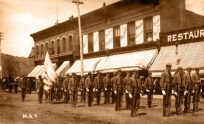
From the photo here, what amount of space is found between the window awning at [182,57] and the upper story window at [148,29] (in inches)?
67.6

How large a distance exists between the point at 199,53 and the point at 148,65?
4.11 metres

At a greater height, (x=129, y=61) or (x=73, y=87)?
(x=129, y=61)

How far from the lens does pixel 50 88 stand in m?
21.0

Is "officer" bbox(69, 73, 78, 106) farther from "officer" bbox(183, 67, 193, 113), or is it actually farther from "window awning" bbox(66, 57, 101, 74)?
"window awning" bbox(66, 57, 101, 74)

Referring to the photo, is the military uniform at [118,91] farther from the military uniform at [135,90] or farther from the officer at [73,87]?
the officer at [73,87]

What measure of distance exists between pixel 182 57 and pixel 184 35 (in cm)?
177

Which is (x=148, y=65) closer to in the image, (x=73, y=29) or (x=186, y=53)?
(x=186, y=53)

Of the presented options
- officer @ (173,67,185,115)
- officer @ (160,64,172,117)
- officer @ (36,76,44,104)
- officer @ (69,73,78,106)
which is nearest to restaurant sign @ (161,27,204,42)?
officer @ (69,73,78,106)

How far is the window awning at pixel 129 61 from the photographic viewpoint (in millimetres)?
24734

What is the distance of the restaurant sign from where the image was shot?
872 inches

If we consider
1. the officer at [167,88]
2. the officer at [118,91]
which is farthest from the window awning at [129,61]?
the officer at [167,88]

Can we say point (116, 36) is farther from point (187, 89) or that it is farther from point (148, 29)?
point (187, 89)

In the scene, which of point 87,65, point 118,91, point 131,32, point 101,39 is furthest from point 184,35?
point 87,65

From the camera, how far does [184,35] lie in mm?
23250
